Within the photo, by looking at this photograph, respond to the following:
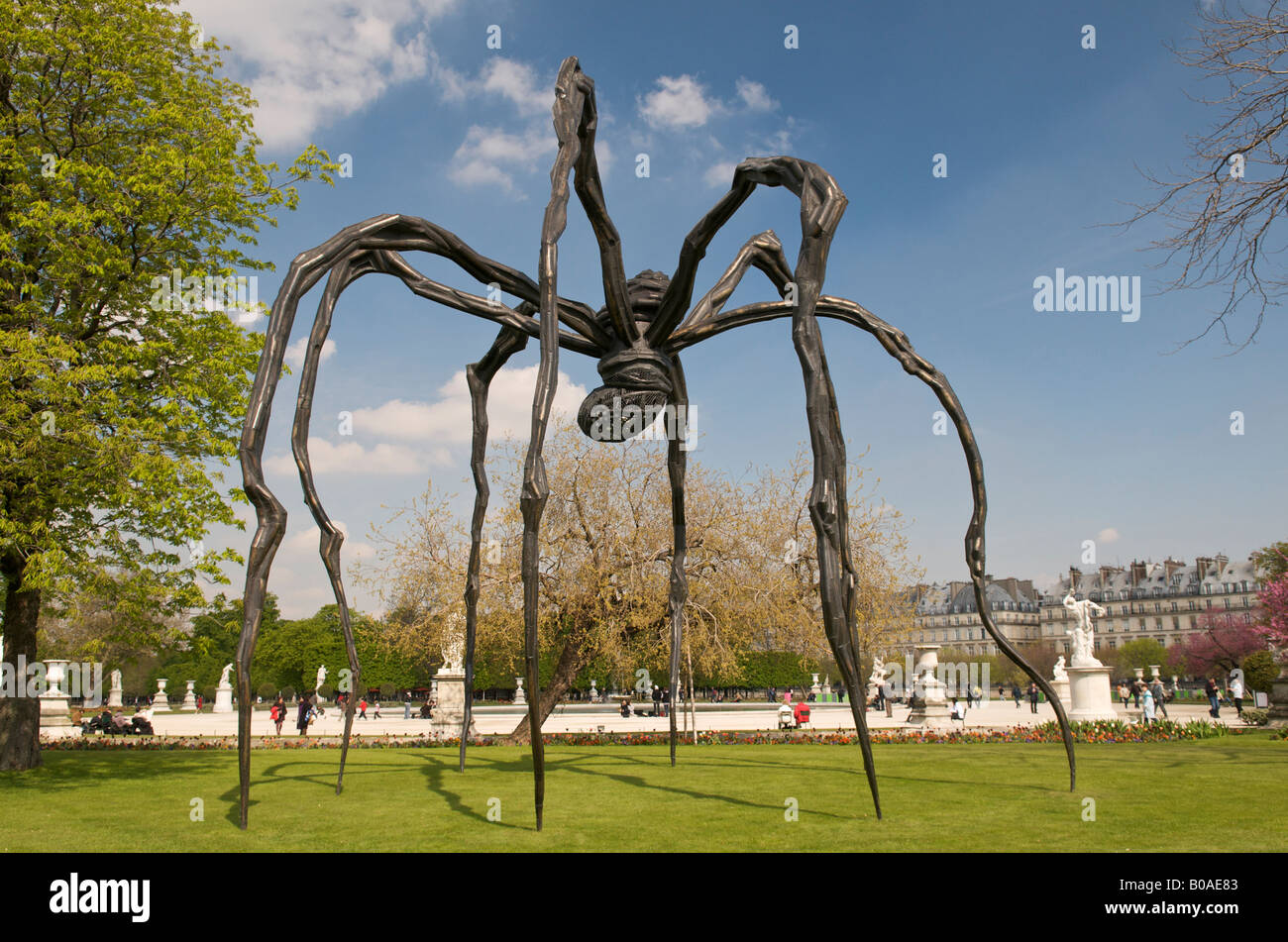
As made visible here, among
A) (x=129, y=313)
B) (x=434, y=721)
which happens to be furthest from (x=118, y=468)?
(x=434, y=721)

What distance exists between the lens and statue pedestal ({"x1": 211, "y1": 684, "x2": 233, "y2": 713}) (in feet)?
138

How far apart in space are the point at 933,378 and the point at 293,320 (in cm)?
466

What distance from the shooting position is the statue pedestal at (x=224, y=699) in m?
41.9

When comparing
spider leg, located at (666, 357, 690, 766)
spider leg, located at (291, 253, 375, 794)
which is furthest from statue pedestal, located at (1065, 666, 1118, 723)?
spider leg, located at (291, 253, 375, 794)

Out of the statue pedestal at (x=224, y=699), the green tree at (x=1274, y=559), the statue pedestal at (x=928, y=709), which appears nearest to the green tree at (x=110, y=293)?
the statue pedestal at (x=928, y=709)

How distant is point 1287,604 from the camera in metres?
34.5

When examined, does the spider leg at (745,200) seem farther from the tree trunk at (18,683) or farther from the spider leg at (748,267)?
the tree trunk at (18,683)

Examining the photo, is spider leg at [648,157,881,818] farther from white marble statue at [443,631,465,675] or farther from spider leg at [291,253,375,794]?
white marble statue at [443,631,465,675]

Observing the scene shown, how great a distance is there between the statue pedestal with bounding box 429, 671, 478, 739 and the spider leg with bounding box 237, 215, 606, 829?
51.5 ft

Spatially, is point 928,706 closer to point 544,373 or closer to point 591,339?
point 591,339

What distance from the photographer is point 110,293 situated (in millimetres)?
11828

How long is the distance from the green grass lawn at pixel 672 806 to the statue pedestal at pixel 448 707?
1019cm

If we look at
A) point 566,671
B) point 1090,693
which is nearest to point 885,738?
point 1090,693

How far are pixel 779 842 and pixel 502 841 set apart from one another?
5.36ft
